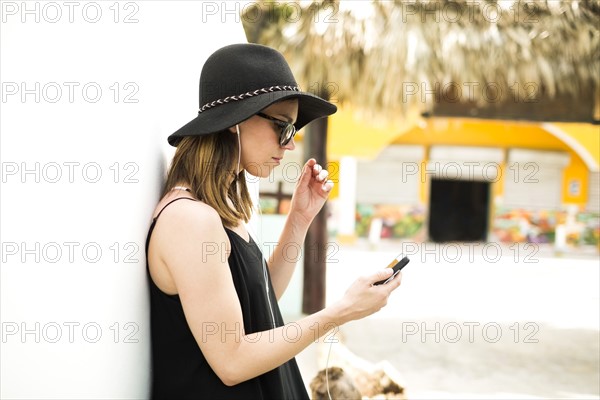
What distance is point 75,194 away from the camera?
875mm

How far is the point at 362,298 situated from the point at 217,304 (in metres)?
0.28

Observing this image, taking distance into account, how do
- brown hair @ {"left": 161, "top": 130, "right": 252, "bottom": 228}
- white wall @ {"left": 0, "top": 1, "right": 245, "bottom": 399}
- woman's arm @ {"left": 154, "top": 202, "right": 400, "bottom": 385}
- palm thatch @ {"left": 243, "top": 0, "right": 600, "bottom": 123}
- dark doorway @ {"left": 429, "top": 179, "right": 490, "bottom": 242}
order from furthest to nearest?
dark doorway @ {"left": 429, "top": 179, "right": 490, "bottom": 242}, palm thatch @ {"left": 243, "top": 0, "right": 600, "bottom": 123}, brown hair @ {"left": 161, "top": 130, "right": 252, "bottom": 228}, woman's arm @ {"left": 154, "top": 202, "right": 400, "bottom": 385}, white wall @ {"left": 0, "top": 1, "right": 245, "bottom": 399}

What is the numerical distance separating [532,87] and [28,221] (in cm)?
532

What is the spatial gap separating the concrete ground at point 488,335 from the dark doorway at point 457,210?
180 inches

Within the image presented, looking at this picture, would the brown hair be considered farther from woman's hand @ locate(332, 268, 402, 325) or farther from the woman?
woman's hand @ locate(332, 268, 402, 325)

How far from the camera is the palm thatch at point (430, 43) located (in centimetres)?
488

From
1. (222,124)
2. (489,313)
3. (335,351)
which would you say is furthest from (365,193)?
(222,124)

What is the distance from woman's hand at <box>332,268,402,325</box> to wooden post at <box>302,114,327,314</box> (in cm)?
468

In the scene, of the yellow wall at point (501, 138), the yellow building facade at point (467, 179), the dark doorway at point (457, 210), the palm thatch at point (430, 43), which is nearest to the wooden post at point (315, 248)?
the palm thatch at point (430, 43)

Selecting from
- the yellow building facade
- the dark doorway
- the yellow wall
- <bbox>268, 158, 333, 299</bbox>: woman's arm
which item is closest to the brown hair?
<bbox>268, 158, 333, 299</bbox>: woman's arm

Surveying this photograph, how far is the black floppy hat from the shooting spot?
1.19 metres

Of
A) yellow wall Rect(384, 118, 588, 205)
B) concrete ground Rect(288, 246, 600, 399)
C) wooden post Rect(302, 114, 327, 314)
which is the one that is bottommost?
concrete ground Rect(288, 246, 600, 399)

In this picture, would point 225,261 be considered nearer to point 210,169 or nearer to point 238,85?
point 210,169

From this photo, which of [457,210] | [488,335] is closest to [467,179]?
[457,210]
